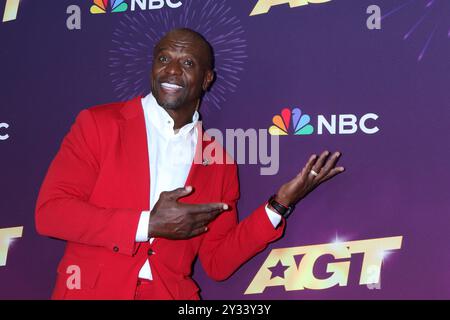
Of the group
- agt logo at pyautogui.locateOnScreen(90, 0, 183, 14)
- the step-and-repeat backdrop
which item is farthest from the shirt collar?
agt logo at pyautogui.locateOnScreen(90, 0, 183, 14)

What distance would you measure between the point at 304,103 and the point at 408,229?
614 millimetres

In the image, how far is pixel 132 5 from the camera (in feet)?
8.36

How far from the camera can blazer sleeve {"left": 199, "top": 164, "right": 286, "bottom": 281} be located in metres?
2.20

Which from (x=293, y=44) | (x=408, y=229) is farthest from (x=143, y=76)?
(x=408, y=229)

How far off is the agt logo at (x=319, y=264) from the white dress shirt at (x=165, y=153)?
241mm

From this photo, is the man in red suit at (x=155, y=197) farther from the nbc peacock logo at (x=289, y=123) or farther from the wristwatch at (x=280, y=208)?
the nbc peacock logo at (x=289, y=123)

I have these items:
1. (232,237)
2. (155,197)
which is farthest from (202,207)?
(232,237)

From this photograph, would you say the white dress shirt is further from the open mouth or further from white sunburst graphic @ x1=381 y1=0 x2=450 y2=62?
white sunburst graphic @ x1=381 y1=0 x2=450 y2=62

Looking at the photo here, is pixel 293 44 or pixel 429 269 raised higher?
pixel 293 44

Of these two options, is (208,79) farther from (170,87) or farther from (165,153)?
(165,153)

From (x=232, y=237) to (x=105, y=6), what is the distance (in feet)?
3.68

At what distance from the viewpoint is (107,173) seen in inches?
82.0

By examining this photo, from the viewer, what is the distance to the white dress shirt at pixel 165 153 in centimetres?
215

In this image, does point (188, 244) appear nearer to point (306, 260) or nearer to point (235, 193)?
point (235, 193)
